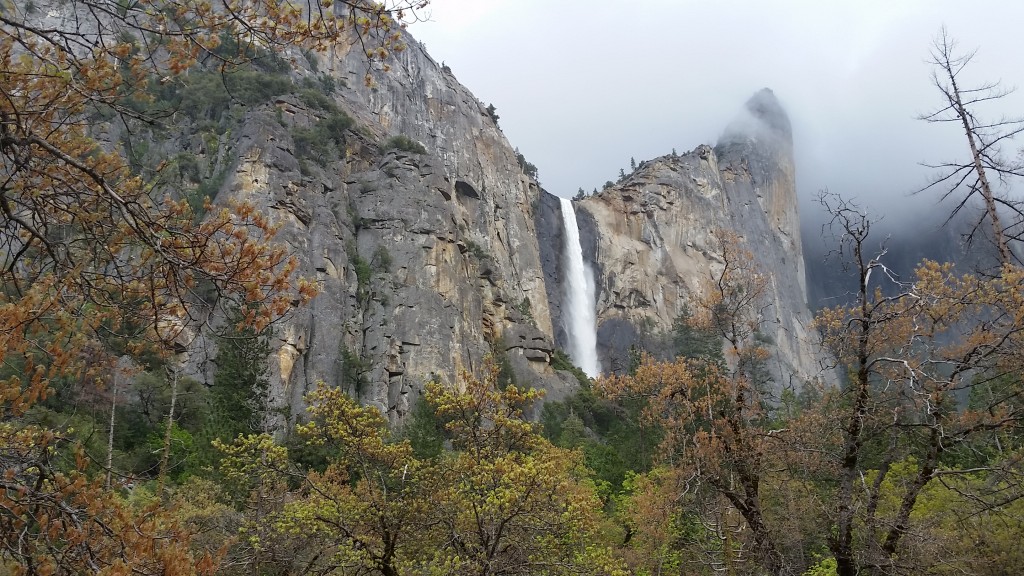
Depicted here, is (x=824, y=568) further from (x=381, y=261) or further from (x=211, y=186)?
(x=211, y=186)

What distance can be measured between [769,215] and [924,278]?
285 feet

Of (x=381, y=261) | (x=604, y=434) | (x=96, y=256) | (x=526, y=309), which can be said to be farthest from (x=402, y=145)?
(x=96, y=256)

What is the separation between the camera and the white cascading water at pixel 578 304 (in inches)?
2319

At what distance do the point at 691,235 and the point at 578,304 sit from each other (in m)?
18.9

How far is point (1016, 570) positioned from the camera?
38.0 feet

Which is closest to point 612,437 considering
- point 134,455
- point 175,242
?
point 134,455

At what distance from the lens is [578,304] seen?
63.4 meters

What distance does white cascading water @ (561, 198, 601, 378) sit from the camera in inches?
2319

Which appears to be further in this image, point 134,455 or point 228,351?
point 228,351

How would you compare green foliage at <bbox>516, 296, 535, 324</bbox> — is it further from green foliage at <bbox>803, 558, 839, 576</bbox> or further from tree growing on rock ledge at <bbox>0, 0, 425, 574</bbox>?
tree growing on rock ledge at <bbox>0, 0, 425, 574</bbox>

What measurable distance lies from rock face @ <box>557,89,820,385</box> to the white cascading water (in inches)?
38.5

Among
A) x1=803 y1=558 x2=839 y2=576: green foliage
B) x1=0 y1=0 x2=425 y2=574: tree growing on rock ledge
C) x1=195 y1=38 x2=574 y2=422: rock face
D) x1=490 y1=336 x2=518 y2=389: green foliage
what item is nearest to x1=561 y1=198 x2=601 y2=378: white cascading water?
x1=195 y1=38 x2=574 y2=422: rock face

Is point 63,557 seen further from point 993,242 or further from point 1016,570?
point 1016,570

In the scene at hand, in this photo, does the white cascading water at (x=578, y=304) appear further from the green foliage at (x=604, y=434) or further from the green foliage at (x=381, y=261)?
the green foliage at (x=381, y=261)
